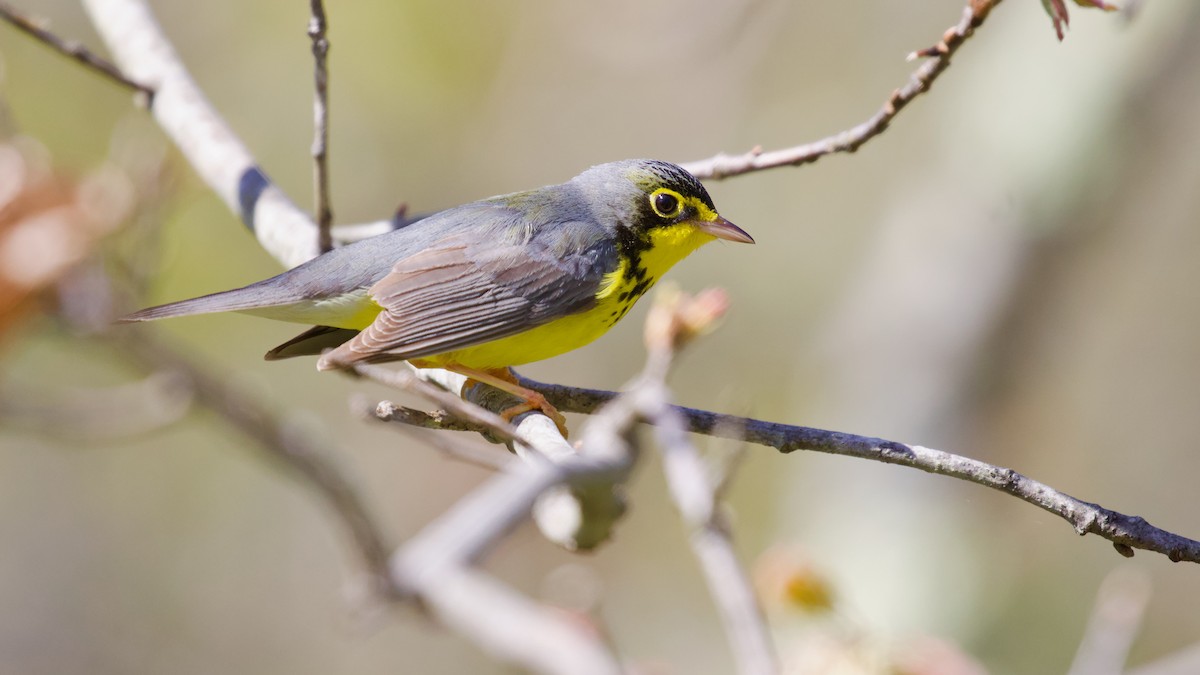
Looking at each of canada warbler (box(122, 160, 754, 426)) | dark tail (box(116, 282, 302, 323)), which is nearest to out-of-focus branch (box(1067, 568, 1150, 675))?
canada warbler (box(122, 160, 754, 426))

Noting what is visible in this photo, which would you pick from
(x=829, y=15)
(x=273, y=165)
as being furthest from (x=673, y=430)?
(x=829, y=15)

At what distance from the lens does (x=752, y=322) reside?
1214 cm

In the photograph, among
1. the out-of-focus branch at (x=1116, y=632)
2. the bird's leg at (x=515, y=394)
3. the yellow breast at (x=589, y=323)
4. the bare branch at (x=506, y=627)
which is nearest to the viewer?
the bare branch at (x=506, y=627)

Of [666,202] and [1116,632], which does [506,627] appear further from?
[666,202]

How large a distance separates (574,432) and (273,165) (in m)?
4.17

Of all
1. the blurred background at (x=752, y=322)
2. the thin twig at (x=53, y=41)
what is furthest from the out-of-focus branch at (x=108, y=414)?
the blurred background at (x=752, y=322)

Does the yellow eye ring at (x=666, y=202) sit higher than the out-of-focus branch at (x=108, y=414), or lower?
higher

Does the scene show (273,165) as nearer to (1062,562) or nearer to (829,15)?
(829,15)

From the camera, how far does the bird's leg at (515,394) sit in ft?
14.1

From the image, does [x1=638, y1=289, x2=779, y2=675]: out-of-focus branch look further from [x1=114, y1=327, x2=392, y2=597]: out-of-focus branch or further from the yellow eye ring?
the yellow eye ring

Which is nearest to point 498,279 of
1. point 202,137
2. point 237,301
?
point 237,301

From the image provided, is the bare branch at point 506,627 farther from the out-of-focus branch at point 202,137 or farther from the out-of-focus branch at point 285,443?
the out-of-focus branch at point 202,137

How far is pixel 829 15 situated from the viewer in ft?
43.3

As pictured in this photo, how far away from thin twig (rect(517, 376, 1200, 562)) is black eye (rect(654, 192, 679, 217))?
1.89 metres
